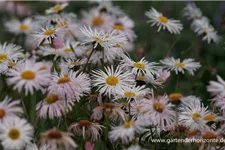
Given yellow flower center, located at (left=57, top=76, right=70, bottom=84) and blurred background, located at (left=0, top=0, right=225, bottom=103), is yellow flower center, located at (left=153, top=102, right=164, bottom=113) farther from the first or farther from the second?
blurred background, located at (left=0, top=0, right=225, bottom=103)

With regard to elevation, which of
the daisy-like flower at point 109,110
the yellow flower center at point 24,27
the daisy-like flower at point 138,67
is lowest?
the daisy-like flower at point 109,110

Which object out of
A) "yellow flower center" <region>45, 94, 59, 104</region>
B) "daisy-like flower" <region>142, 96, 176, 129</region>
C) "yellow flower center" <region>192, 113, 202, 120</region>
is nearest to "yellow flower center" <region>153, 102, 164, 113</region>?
"daisy-like flower" <region>142, 96, 176, 129</region>

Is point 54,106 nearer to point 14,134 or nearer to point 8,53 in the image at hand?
point 14,134

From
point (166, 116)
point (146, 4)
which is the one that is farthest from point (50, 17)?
point (146, 4)

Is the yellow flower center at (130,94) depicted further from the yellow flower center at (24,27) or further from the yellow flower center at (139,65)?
the yellow flower center at (24,27)

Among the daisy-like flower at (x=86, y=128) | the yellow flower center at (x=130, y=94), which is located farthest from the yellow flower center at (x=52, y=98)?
the yellow flower center at (x=130, y=94)
